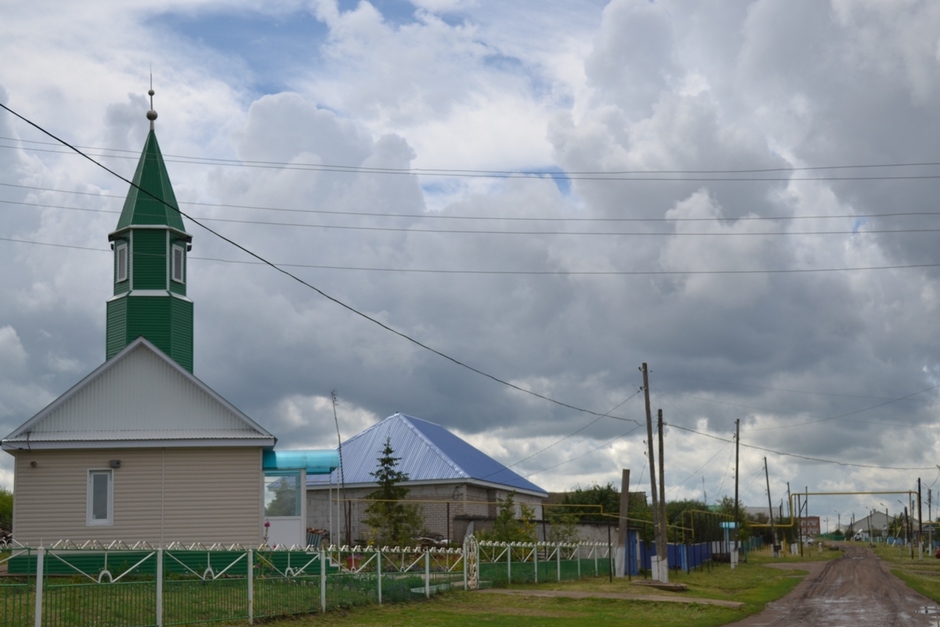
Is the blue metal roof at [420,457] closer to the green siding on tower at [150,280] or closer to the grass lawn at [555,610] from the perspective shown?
the grass lawn at [555,610]

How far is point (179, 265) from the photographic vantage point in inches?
1249

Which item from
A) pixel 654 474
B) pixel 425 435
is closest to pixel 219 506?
Answer: pixel 654 474

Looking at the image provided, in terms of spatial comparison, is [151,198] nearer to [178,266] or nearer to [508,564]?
[178,266]

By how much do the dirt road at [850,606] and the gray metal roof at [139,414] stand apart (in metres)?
13.8

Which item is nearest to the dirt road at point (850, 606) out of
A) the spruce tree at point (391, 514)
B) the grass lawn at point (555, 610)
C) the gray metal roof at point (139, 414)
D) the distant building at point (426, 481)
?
the grass lawn at point (555, 610)

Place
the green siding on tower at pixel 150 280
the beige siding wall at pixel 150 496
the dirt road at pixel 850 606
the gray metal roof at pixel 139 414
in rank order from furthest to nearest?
the green siding on tower at pixel 150 280 < the gray metal roof at pixel 139 414 < the beige siding wall at pixel 150 496 < the dirt road at pixel 850 606

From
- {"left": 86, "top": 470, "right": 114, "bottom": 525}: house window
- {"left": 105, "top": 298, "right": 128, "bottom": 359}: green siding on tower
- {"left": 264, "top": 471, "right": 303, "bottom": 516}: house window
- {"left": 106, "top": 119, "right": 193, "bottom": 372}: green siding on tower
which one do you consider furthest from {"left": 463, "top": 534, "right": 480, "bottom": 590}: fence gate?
{"left": 105, "top": 298, "right": 128, "bottom": 359}: green siding on tower

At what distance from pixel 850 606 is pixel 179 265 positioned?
21380 mm

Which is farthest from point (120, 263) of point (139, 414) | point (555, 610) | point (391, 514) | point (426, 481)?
point (426, 481)

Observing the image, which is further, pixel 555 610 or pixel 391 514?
pixel 391 514

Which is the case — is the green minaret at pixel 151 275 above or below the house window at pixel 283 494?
above

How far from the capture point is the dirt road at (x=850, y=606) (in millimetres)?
23297

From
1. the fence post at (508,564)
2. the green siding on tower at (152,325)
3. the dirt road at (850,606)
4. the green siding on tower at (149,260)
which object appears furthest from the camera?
the fence post at (508,564)

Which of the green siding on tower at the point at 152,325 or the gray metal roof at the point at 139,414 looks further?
the green siding on tower at the point at 152,325
